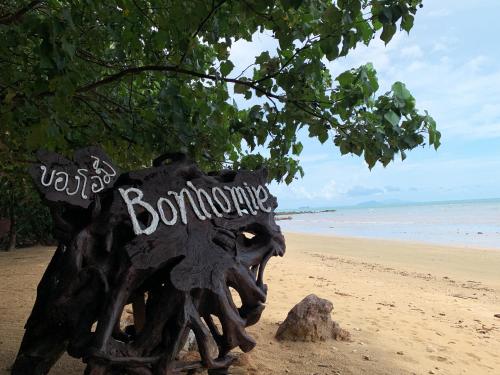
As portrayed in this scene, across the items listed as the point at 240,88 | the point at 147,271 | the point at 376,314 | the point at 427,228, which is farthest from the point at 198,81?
the point at 427,228

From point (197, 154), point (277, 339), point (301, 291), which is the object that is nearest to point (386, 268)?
point (301, 291)

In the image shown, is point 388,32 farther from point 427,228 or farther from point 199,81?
point 427,228

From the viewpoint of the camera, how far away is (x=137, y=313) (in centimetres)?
288

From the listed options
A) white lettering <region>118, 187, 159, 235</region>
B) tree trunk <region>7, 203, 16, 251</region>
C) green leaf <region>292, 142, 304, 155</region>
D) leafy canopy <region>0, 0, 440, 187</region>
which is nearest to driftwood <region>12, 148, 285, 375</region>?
white lettering <region>118, 187, 159, 235</region>

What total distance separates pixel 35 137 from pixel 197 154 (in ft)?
5.42

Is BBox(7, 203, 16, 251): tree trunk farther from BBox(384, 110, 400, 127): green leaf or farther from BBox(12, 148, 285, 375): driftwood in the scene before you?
BBox(384, 110, 400, 127): green leaf

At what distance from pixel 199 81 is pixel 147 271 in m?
2.41

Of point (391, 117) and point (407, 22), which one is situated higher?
point (407, 22)

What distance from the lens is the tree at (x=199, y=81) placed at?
2.59 metres

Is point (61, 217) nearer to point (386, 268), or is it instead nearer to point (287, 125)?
point (287, 125)

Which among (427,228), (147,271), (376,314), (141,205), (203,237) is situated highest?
(141,205)

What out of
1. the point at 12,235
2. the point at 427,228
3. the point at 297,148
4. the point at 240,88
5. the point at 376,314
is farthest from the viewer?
the point at 427,228

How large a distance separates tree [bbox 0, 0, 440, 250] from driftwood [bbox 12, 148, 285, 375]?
728mm

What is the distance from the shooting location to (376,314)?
5914 millimetres
